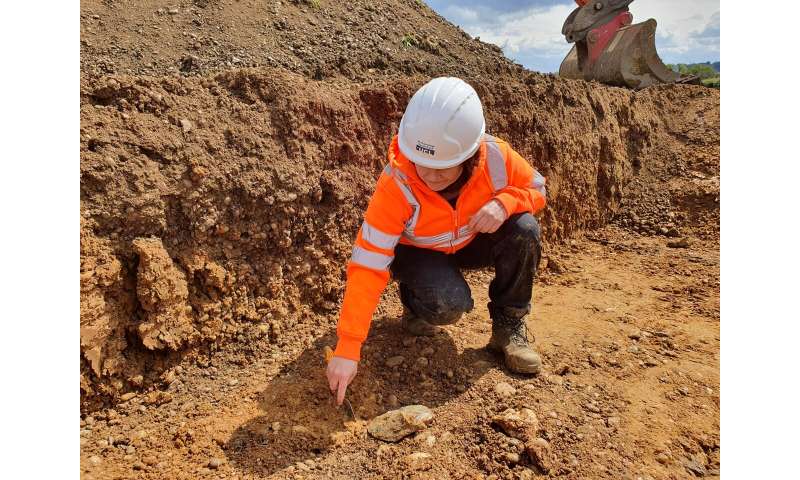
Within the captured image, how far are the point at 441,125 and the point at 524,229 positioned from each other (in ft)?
2.44

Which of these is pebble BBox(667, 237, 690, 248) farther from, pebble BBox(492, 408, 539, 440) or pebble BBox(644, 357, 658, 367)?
pebble BBox(492, 408, 539, 440)

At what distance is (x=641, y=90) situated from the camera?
648cm

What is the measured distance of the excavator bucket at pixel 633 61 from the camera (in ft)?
22.5

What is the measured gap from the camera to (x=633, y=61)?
6895mm

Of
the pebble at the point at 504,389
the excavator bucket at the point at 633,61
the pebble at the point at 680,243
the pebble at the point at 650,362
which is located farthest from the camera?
the excavator bucket at the point at 633,61

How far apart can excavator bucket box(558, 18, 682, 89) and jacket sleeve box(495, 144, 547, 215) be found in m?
5.45

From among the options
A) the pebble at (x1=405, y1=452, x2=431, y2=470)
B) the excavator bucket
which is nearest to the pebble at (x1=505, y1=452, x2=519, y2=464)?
the pebble at (x1=405, y1=452, x2=431, y2=470)

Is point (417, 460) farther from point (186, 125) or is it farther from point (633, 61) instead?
→ point (633, 61)

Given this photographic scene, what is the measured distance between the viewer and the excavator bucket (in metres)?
6.85

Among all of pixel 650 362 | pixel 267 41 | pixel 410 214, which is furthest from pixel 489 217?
pixel 267 41

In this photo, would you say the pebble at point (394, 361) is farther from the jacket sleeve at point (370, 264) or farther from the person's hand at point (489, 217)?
the person's hand at point (489, 217)

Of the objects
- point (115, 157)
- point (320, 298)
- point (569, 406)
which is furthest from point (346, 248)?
point (569, 406)

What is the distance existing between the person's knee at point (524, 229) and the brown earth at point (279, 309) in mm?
673

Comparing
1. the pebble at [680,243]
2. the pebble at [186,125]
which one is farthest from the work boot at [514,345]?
the pebble at [680,243]
